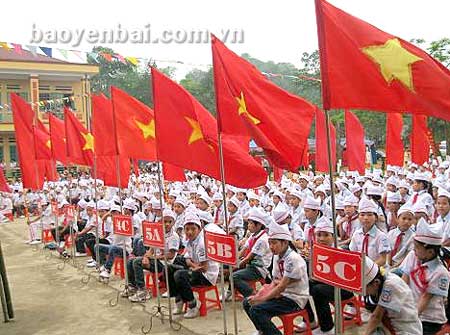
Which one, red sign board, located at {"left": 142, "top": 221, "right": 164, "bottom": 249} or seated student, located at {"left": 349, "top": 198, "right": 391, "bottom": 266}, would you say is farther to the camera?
red sign board, located at {"left": 142, "top": 221, "right": 164, "bottom": 249}

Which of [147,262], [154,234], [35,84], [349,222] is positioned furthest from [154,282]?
[35,84]

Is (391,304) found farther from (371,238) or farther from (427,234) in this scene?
(371,238)

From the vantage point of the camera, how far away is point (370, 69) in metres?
4.10

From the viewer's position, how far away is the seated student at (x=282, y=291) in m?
5.29

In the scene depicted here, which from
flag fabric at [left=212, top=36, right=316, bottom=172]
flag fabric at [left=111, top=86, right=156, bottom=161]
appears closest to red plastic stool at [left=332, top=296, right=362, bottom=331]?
flag fabric at [left=212, top=36, right=316, bottom=172]

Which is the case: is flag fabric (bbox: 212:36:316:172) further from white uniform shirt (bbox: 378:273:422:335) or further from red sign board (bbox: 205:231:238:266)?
white uniform shirt (bbox: 378:273:422:335)

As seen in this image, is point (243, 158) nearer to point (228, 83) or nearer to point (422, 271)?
point (228, 83)

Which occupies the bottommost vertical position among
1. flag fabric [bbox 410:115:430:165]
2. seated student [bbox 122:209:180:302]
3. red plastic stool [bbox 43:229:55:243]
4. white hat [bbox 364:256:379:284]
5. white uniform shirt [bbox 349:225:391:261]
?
red plastic stool [bbox 43:229:55:243]

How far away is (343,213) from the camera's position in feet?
29.1

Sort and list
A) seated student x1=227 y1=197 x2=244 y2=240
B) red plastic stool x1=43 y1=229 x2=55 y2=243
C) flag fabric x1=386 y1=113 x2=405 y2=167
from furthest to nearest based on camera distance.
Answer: red plastic stool x1=43 y1=229 x2=55 y2=243 < flag fabric x1=386 y1=113 x2=405 y2=167 < seated student x1=227 y1=197 x2=244 y2=240

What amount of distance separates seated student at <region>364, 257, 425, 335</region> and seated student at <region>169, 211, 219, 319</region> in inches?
136

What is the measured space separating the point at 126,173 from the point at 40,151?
10.8ft

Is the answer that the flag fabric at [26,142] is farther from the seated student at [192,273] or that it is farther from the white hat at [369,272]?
the white hat at [369,272]

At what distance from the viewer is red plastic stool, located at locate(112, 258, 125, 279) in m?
9.89
